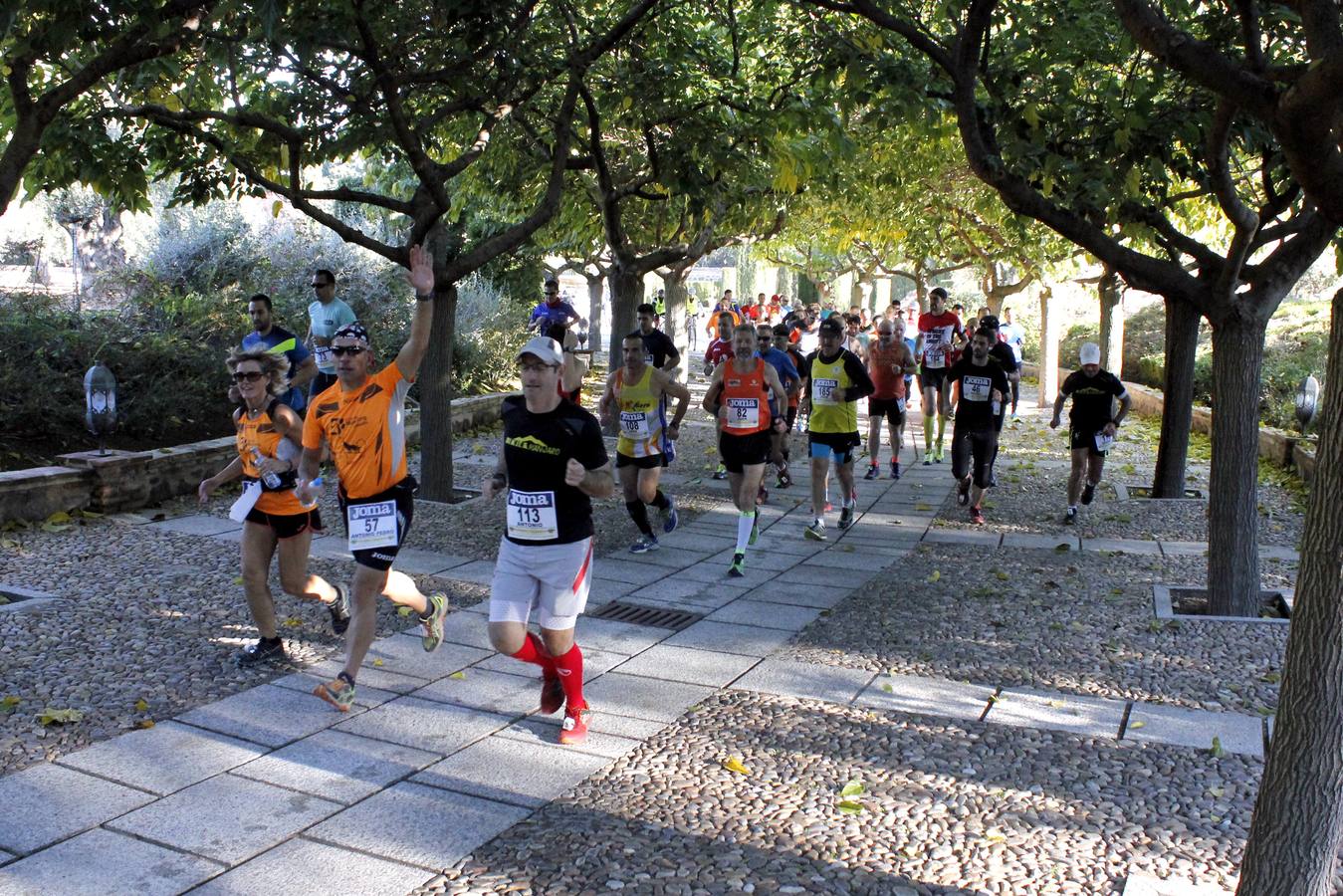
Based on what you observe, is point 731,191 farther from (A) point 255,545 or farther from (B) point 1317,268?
(B) point 1317,268

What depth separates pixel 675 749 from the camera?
517cm

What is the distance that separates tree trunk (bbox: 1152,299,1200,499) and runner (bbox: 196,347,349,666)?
878 cm

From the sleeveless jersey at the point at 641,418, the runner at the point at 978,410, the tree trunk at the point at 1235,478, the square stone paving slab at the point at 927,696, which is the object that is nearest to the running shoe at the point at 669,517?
the sleeveless jersey at the point at 641,418

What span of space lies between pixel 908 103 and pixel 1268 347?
611 inches

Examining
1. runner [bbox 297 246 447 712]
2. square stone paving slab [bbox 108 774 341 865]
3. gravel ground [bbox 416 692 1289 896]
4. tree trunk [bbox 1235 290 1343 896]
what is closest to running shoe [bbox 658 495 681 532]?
gravel ground [bbox 416 692 1289 896]

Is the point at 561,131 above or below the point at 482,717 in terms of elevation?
above

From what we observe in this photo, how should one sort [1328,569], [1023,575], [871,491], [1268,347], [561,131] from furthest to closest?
[1268,347] < [871,491] < [561,131] < [1023,575] < [1328,569]

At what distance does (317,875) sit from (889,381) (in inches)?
404

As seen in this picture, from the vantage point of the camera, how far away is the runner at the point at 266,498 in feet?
19.5

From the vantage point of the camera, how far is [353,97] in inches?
360

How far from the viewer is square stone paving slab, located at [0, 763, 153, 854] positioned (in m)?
4.16

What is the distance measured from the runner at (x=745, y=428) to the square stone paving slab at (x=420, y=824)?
14.2 feet

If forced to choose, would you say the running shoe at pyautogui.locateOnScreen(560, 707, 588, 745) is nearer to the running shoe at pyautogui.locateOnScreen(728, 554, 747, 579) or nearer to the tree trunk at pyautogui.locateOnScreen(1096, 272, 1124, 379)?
the running shoe at pyautogui.locateOnScreen(728, 554, 747, 579)

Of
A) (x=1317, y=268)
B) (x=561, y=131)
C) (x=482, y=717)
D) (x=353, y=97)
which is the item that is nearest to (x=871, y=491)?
(x=561, y=131)
